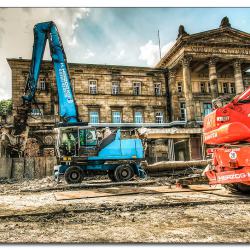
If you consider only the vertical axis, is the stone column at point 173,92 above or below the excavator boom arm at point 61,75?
above

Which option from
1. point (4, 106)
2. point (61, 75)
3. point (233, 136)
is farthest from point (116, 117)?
point (233, 136)

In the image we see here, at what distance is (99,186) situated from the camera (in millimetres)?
11148

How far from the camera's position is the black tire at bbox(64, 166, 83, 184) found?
12.6 metres

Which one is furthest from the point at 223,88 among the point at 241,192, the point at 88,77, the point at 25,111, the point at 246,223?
the point at 246,223

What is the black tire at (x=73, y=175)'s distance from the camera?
12586mm

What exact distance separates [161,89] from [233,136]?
2655cm

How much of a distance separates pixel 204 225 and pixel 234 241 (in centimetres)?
65

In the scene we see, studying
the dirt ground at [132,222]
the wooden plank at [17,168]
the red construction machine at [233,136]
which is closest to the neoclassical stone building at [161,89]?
the wooden plank at [17,168]

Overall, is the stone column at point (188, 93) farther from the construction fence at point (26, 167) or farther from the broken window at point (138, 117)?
the construction fence at point (26, 167)

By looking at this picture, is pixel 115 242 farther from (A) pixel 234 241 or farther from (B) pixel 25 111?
(B) pixel 25 111

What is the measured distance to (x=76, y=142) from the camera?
12.6 metres

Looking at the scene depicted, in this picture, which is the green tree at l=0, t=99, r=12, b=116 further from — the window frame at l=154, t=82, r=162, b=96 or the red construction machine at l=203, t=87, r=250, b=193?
the window frame at l=154, t=82, r=162, b=96

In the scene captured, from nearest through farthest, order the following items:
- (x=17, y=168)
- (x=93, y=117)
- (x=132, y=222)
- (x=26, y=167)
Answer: (x=132, y=222)
(x=17, y=168)
(x=26, y=167)
(x=93, y=117)

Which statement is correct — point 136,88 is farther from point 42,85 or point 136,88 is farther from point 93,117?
point 42,85
